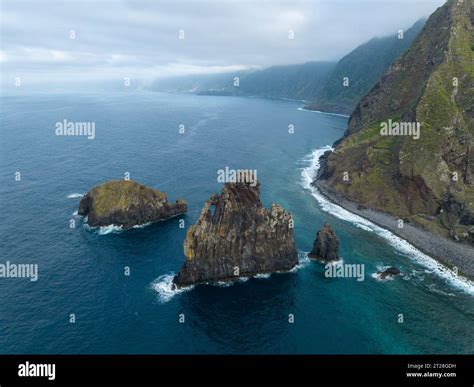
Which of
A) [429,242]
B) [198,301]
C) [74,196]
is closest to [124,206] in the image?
[74,196]

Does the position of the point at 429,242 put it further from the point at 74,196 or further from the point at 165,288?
the point at 74,196

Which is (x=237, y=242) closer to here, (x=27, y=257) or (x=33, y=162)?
(x=27, y=257)

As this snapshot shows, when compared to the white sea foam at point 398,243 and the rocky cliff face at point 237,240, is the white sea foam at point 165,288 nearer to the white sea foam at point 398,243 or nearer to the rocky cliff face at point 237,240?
the rocky cliff face at point 237,240

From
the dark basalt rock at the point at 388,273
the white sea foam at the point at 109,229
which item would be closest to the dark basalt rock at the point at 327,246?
the dark basalt rock at the point at 388,273

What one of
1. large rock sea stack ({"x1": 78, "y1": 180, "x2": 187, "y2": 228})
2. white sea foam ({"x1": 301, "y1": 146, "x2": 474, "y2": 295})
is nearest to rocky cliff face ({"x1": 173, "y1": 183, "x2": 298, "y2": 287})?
large rock sea stack ({"x1": 78, "y1": 180, "x2": 187, "y2": 228})

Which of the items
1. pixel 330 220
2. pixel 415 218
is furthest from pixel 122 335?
pixel 415 218
